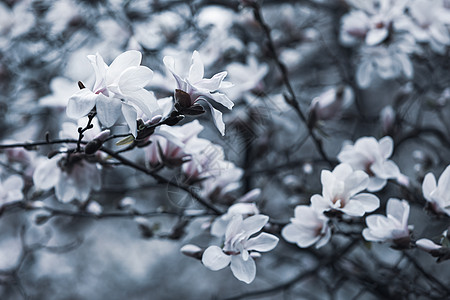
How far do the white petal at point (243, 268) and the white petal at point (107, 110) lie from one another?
273 millimetres

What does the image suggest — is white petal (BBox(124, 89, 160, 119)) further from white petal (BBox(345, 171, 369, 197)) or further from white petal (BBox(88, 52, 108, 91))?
white petal (BBox(345, 171, 369, 197))

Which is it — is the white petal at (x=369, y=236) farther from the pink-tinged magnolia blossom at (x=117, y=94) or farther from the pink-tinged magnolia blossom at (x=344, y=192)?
the pink-tinged magnolia blossom at (x=117, y=94)

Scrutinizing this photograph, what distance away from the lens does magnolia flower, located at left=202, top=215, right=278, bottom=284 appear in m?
0.67

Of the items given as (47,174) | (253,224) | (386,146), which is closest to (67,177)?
(47,174)

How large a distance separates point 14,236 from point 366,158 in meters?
2.14

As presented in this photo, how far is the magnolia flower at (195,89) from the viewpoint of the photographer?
0.62 metres

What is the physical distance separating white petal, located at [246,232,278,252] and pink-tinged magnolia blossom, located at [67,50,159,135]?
0.80 feet

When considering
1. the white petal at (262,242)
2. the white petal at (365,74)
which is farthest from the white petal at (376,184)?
the white petal at (365,74)

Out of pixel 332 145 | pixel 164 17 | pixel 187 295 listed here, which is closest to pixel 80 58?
pixel 164 17

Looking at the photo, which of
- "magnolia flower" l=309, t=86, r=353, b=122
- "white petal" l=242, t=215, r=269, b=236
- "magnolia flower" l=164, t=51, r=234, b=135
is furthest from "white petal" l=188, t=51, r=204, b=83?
"magnolia flower" l=309, t=86, r=353, b=122

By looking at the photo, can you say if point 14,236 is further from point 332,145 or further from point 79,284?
point 332,145

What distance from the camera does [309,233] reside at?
773mm

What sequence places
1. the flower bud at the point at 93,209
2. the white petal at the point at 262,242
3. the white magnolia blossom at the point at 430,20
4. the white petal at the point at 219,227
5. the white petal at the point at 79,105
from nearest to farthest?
the white petal at the point at 79,105 < the white petal at the point at 262,242 < the white petal at the point at 219,227 < the flower bud at the point at 93,209 < the white magnolia blossom at the point at 430,20

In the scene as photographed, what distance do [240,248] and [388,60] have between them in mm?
726
